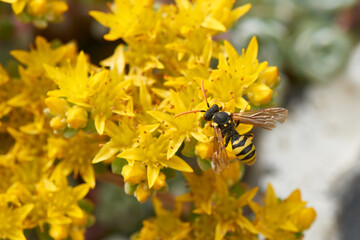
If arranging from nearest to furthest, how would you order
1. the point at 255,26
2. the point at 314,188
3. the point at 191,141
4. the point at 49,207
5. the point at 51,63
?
the point at 191,141
the point at 49,207
the point at 51,63
the point at 314,188
the point at 255,26

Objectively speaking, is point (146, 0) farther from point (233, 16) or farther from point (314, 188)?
point (314, 188)

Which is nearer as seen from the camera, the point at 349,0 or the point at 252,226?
the point at 252,226

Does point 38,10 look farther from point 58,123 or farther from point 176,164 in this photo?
point 176,164

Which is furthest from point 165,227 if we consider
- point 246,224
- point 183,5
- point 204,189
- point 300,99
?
point 300,99

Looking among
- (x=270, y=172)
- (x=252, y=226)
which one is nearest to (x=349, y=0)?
(x=270, y=172)

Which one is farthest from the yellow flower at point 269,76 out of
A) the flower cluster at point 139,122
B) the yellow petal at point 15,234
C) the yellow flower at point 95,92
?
the yellow petal at point 15,234

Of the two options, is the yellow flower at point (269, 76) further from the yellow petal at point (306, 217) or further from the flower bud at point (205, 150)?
the yellow petal at point (306, 217)

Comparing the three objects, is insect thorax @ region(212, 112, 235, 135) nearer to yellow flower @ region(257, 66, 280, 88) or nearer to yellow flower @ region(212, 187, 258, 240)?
yellow flower @ region(257, 66, 280, 88)
